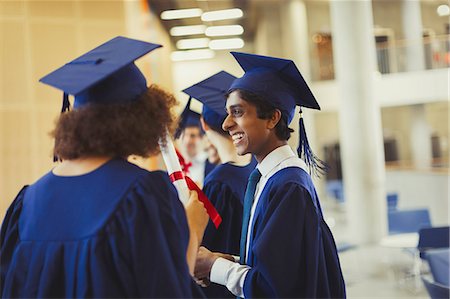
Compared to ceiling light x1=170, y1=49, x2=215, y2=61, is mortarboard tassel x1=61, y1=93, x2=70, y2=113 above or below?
below

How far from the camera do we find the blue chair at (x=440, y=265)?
402 centimetres

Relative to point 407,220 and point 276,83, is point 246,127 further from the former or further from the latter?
point 407,220

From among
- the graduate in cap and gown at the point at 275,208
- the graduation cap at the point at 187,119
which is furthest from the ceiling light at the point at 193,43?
the graduate in cap and gown at the point at 275,208

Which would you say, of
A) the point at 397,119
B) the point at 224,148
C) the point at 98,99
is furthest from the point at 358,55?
the point at 397,119

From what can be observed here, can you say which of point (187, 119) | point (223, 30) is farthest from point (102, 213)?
point (223, 30)

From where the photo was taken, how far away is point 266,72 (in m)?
2.15

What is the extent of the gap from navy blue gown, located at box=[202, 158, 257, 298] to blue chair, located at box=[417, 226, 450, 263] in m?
3.08

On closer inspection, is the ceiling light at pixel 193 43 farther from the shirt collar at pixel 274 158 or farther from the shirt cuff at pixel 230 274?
the shirt cuff at pixel 230 274

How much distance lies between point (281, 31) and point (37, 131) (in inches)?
350

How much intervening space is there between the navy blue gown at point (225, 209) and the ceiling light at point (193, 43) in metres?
11.4

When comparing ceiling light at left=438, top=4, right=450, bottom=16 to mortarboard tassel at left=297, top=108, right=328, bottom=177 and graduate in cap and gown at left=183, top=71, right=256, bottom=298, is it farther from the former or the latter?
mortarboard tassel at left=297, top=108, right=328, bottom=177

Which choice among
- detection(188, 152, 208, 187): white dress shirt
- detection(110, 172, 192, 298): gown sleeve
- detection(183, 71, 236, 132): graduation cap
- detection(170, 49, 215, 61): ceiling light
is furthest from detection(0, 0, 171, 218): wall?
detection(170, 49, 215, 61): ceiling light

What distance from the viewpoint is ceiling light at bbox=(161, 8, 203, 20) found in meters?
11.0

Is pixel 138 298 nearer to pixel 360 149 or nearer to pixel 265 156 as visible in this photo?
pixel 265 156
